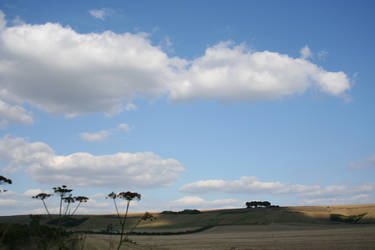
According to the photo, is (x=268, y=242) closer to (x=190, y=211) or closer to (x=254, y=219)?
(x=254, y=219)

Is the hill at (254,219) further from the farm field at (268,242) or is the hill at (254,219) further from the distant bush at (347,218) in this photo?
the farm field at (268,242)

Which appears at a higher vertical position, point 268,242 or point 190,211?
point 190,211

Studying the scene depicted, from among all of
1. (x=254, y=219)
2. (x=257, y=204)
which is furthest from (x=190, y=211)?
(x=254, y=219)

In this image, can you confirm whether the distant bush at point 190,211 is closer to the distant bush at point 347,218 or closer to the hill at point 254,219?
the hill at point 254,219

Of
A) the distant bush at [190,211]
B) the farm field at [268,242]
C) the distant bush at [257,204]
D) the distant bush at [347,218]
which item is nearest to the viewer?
the farm field at [268,242]

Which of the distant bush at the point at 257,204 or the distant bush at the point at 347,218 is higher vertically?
the distant bush at the point at 257,204

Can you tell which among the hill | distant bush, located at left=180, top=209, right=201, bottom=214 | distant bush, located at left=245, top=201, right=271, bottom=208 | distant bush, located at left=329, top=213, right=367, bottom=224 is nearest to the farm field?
distant bush, located at left=329, top=213, right=367, bottom=224

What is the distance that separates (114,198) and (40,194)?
258cm

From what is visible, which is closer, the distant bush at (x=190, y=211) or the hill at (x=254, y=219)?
the hill at (x=254, y=219)

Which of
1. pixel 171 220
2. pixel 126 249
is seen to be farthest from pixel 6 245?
pixel 171 220

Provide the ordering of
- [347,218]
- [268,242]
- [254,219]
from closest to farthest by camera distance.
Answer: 1. [268,242]
2. [347,218]
3. [254,219]

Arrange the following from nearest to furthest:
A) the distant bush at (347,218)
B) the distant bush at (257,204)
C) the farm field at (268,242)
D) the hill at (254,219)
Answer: the farm field at (268,242)
the distant bush at (347,218)
the hill at (254,219)
the distant bush at (257,204)

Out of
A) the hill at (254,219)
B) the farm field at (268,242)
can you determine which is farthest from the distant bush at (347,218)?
the farm field at (268,242)

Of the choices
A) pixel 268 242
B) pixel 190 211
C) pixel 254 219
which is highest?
pixel 190 211
